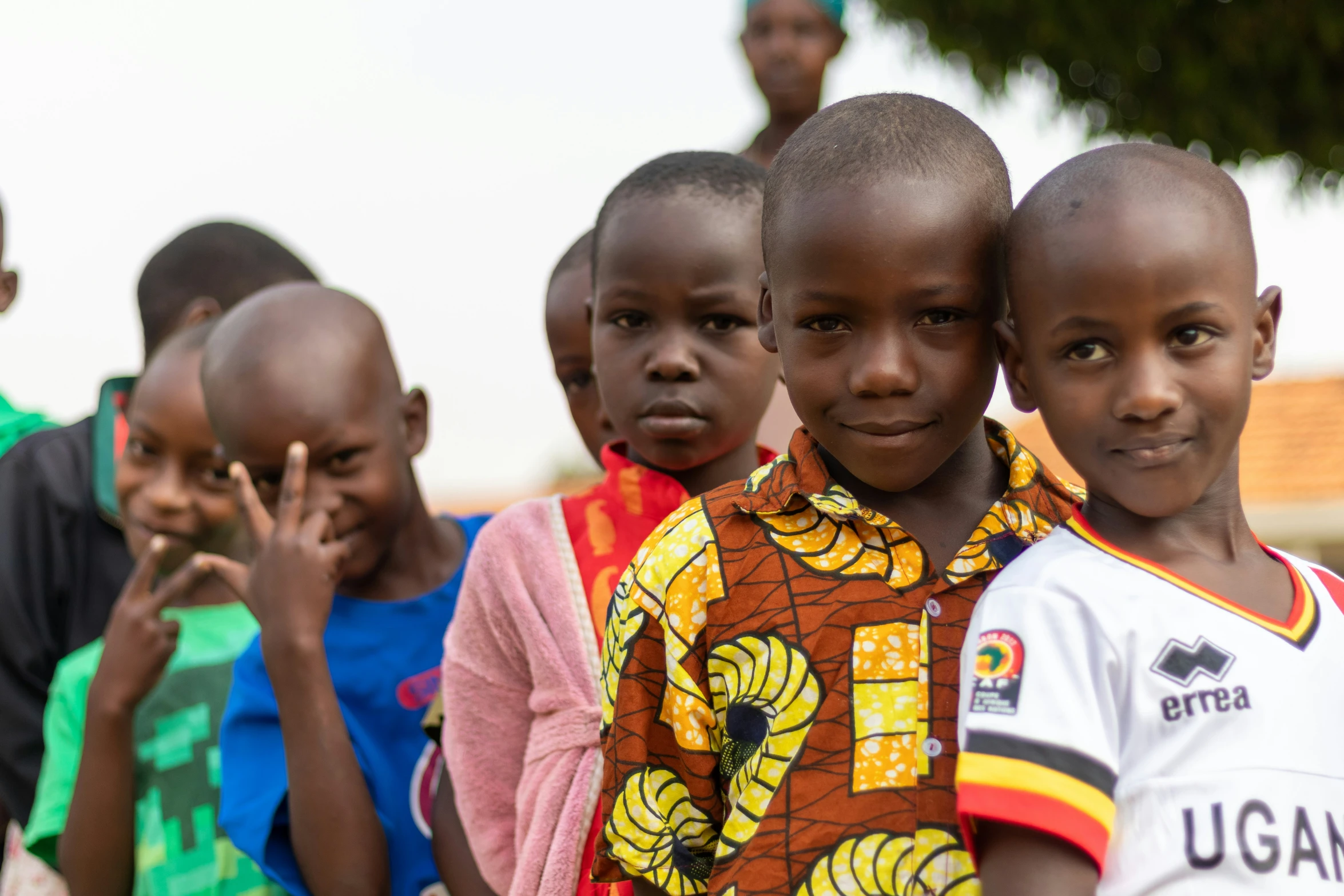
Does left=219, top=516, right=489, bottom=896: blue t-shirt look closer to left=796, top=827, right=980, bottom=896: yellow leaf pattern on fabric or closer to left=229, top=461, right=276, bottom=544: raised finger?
left=229, top=461, right=276, bottom=544: raised finger

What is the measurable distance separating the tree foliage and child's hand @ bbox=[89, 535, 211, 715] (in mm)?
4892

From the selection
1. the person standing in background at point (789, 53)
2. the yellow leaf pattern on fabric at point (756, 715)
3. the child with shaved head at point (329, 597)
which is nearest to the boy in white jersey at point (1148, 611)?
the yellow leaf pattern on fabric at point (756, 715)

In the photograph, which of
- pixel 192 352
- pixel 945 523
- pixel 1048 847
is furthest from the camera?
pixel 192 352

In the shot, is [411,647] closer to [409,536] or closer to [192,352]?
[409,536]

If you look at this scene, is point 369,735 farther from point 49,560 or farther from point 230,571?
point 49,560

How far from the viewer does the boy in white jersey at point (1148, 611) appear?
118 centimetres

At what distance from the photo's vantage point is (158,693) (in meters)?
2.85

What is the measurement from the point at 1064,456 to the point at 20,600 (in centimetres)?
271

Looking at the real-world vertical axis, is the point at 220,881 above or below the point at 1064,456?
below

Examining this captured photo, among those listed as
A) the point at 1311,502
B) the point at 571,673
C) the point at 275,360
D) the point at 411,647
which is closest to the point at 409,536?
the point at 411,647

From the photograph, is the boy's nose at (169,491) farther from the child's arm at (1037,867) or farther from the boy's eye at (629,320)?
the child's arm at (1037,867)

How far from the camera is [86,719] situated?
2666mm

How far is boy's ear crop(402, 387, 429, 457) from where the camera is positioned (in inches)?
109

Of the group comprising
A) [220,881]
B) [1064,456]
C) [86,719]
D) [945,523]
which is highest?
[1064,456]
